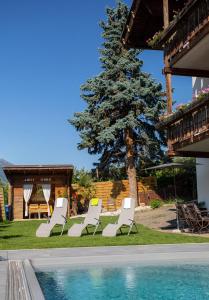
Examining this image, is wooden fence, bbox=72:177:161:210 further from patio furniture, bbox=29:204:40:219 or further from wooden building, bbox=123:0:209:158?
wooden building, bbox=123:0:209:158

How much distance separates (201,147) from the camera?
43.8ft

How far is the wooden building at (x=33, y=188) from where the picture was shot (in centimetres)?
2520

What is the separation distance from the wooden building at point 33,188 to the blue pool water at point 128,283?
17.6 meters

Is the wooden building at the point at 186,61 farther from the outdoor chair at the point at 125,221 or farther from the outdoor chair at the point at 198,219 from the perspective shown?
the outdoor chair at the point at 125,221

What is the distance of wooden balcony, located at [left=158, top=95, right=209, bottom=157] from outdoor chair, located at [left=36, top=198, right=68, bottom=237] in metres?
4.17

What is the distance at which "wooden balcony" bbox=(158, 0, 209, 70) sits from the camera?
11219 millimetres

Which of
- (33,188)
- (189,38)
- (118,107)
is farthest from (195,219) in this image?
(118,107)

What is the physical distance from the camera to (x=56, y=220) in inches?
567

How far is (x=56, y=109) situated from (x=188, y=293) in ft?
96.3

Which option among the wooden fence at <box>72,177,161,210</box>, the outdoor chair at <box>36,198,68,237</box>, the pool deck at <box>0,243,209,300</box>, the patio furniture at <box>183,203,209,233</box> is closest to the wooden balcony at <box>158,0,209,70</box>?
the patio furniture at <box>183,203,209,233</box>

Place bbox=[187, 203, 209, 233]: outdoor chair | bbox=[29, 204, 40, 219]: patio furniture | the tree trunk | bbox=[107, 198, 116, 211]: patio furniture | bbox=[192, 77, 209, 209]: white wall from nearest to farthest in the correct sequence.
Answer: bbox=[187, 203, 209, 233]: outdoor chair, bbox=[192, 77, 209, 209]: white wall, bbox=[29, 204, 40, 219]: patio furniture, the tree trunk, bbox=[107, 198, 116, 211]: patio furniture

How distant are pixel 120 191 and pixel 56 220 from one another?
14271 millimetres

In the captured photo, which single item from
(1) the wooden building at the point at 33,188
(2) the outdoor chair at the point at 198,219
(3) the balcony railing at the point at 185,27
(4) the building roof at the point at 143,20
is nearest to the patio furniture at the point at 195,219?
(2) the outdoor chair at the point at 198,219

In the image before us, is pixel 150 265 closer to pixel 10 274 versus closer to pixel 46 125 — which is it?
pixel 10 274
